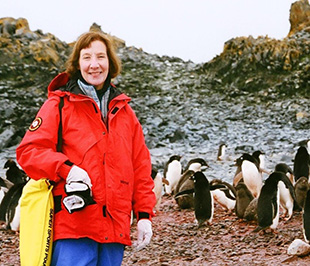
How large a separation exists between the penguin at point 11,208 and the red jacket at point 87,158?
3940 millimetres

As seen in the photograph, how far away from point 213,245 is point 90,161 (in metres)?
3.52

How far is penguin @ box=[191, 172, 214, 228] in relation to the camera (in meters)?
6.15

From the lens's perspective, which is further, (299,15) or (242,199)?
(299,15)

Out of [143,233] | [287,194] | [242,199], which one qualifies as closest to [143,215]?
[143,233]

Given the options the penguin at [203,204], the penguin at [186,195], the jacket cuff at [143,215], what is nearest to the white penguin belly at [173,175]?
the penguin at [186,195]

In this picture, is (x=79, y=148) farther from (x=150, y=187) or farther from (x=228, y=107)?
(x=228, y=107)

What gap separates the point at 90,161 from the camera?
2195 millimetres

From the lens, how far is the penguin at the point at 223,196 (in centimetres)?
680

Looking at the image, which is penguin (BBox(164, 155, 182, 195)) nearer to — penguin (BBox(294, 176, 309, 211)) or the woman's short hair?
penguin (BBox(294, 176, 309, 211))

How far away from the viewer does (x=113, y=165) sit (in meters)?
2.26

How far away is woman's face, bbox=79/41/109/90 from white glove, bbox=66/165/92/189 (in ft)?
1.56

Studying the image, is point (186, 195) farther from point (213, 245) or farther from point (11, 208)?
point (11, 208)

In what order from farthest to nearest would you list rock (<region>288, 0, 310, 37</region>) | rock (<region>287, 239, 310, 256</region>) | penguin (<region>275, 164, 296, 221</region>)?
rock (<region>288, 0, 310, 37</region>), penguin (<region>275, 164, 296, 221</region>), rock (<region>287, 239, 310, 256</region>)

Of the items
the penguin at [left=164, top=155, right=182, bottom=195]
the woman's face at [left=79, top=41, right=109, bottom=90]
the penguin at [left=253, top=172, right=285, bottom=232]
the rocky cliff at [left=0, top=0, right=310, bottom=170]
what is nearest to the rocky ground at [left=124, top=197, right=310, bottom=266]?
the penguin at [left=253, top=172, right=285, bottom=232]
